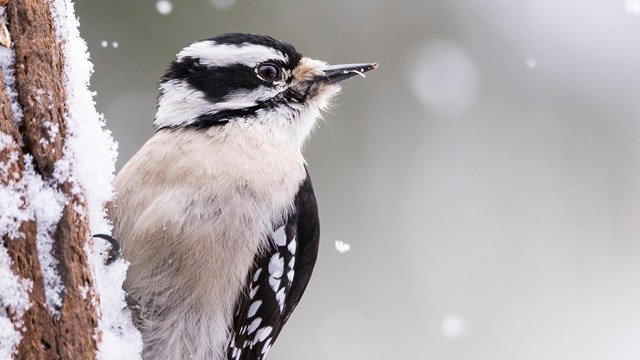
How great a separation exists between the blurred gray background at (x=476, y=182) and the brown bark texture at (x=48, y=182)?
13.5ft

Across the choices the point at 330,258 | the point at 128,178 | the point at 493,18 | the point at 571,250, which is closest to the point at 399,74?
the point at 493,18

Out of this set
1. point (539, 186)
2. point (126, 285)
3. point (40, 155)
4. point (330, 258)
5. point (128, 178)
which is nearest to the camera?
point (40, 155)

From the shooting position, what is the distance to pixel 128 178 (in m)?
2.94

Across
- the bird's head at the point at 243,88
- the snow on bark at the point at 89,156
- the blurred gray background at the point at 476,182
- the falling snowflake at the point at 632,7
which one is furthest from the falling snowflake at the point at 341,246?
the falling snowflake at the point at 632,7

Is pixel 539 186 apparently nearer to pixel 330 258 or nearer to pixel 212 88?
pixel 330 258

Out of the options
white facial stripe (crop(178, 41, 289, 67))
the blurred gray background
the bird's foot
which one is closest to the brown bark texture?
the bird's foot

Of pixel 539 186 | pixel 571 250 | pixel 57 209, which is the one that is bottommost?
pixel 57 209

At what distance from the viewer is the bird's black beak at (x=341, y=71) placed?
354 centimetres

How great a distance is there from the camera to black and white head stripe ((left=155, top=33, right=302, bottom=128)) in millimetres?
3201

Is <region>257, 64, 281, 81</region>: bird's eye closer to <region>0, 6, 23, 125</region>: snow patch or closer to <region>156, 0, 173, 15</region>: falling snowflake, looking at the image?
<region>0, 6, 23, 125</region>: snow patch

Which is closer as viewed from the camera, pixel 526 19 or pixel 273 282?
pixel 273 282

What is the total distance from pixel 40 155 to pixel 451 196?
17.1 ft

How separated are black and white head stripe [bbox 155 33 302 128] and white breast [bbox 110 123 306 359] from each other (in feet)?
0.57

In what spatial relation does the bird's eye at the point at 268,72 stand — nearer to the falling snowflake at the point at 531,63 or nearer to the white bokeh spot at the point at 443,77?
the white bokeh spot at the point at 443,77
